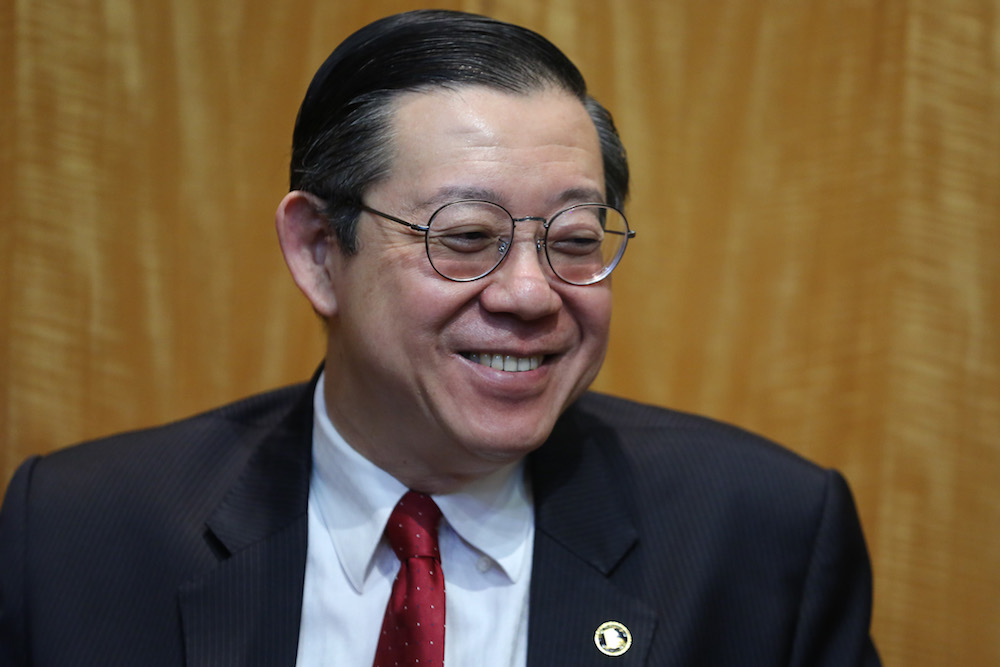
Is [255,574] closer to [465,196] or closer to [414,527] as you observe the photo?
[414,527]

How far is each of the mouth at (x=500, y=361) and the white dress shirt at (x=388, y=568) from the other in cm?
25

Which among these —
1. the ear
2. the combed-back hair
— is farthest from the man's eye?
the ear

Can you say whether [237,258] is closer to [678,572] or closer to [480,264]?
[480,264]

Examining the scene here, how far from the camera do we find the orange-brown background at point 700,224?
7.17ft

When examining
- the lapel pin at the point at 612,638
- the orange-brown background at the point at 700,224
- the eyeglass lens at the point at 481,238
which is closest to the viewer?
the eyeglass lens at the point at 481,238

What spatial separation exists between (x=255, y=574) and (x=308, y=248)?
53 cm

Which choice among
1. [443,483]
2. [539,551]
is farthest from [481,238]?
[539,551]

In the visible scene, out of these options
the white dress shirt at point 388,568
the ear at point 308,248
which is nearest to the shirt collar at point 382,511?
the white dress shirt at point 388,568

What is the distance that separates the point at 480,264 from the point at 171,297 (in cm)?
100

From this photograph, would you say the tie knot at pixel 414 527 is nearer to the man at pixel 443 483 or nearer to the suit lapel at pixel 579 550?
the man at pixel 443 483

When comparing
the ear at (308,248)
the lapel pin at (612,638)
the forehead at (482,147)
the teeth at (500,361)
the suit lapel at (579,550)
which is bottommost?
the lapel pin at (612,638)

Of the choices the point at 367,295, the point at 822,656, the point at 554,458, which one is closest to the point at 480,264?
the point at 367,295

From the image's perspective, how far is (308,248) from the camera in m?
1.71

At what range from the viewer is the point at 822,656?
1.72 meters
